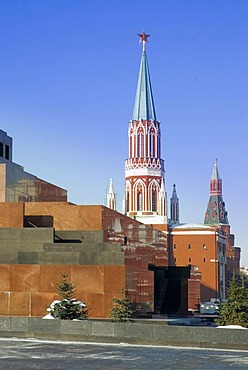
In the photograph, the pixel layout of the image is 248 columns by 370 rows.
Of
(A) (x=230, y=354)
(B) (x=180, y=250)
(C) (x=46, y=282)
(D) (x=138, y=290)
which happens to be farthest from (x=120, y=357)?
(B) (x=180, y=250)

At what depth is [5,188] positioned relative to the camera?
107 feet

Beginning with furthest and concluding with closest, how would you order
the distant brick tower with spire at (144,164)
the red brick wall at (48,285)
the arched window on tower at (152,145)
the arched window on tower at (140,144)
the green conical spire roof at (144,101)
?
the green conical spire roof at (144,101)
the arched window on tower at (152,145)
the arched window on tower at (140,144)
the distant brick tower with spire at (144,164)
the red brick wall at (48,285)

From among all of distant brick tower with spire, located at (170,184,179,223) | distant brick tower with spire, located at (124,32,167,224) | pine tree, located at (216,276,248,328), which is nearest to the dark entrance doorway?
pine tree, located at (216,276,248,328)

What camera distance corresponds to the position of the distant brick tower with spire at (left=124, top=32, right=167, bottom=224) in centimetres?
11694

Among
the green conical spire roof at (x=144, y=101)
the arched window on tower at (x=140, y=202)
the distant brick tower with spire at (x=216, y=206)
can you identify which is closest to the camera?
the arched window on tower at (x=140, y=202)

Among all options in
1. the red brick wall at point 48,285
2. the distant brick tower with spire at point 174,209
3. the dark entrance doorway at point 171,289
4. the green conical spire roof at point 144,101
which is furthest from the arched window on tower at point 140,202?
the red brick wall at point 48,285

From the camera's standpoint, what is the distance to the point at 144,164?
119 m

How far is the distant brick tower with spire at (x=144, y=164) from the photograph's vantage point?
11694 centimetres

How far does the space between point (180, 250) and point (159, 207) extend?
356 inches

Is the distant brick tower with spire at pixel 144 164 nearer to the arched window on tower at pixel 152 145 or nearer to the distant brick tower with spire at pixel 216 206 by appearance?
the arched window on tower at pixel 152 145

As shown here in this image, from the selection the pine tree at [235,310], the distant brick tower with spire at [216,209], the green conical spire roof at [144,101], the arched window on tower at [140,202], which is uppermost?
→ the green conical spire roof at [144,101]

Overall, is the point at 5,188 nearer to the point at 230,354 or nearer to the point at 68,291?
the point at 68,291

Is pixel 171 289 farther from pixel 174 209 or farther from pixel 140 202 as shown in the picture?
pixel 174 209

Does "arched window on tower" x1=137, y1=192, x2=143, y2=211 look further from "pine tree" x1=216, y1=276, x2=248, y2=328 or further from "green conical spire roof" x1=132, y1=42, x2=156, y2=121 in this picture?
"pine tree" x1=216, y1=276, x2=248, y2=328
